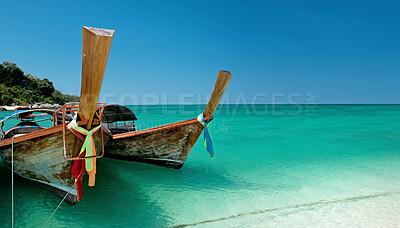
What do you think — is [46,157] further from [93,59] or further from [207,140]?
[207,140]

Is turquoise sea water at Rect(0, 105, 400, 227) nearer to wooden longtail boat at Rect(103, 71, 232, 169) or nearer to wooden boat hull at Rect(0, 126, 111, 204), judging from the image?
wooden longtail boat at Rect(103, 71, 232, 169)

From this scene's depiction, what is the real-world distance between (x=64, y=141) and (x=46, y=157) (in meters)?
0.71

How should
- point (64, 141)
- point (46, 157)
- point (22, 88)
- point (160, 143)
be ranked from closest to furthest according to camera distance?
1. point (64, 141)
2. point (46, 157)
3. point (160, 143)
4. point (22, 88)

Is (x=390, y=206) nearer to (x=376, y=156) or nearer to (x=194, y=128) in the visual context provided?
(x=194, y=128)

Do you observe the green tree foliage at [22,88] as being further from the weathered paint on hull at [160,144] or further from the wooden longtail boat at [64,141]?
the wooden longtail boat at [64,141]

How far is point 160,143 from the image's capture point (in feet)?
18.4

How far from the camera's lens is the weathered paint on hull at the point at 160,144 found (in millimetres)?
5273

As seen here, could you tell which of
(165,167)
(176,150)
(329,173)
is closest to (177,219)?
(176,150)

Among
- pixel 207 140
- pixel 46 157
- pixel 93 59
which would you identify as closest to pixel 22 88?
pixel 46 157

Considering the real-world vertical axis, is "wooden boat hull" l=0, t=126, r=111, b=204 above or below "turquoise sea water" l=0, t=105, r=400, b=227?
above

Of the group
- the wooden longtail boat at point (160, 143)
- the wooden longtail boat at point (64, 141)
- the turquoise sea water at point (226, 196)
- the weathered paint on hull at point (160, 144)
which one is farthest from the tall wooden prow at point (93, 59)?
the weathered paint on hull at point (160, 144)

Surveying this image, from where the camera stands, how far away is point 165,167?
6.20m

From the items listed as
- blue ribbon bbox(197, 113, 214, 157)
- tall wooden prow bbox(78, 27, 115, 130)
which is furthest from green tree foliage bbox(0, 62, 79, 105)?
tall wooden prow bbox(78, 27, 115, 130)

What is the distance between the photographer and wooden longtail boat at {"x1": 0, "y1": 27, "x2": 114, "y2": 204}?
2223 millimetres
